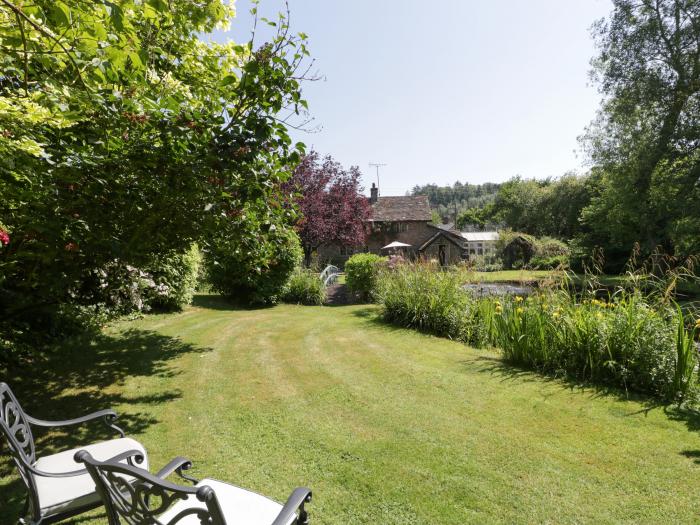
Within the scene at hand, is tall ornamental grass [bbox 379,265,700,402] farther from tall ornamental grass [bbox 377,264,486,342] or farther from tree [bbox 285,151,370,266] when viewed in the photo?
tree [bbox 285,151,370,266]

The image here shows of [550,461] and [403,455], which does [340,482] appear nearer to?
[403,455]

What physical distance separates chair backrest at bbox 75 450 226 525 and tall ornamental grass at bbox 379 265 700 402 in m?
5.87

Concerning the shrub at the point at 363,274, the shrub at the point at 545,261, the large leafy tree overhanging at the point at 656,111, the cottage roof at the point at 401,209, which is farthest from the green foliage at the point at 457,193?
the shrub at the point at 363,274

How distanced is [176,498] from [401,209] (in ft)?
128

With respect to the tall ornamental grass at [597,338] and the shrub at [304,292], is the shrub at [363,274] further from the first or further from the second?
the tall ornamental grass at [597,338]

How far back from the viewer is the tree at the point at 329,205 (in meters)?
24.4

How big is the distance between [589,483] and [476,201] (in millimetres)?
165936

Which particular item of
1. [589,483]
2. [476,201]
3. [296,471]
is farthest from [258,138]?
[476,201]

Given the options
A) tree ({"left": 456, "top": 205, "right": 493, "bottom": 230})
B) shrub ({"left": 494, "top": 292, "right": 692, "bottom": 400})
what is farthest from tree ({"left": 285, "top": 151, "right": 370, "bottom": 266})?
tree ({"left": 456, "top": 205, "right": 493, "bottom": 230})

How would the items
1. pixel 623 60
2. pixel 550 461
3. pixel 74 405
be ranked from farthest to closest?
pixel 623 60 < pixel 74 405 < pixel 550 461

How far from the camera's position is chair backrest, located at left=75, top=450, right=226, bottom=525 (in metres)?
1.61

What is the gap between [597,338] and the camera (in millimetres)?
5965

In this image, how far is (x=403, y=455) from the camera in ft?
12.8

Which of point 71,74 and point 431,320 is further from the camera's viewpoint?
point 431,320
